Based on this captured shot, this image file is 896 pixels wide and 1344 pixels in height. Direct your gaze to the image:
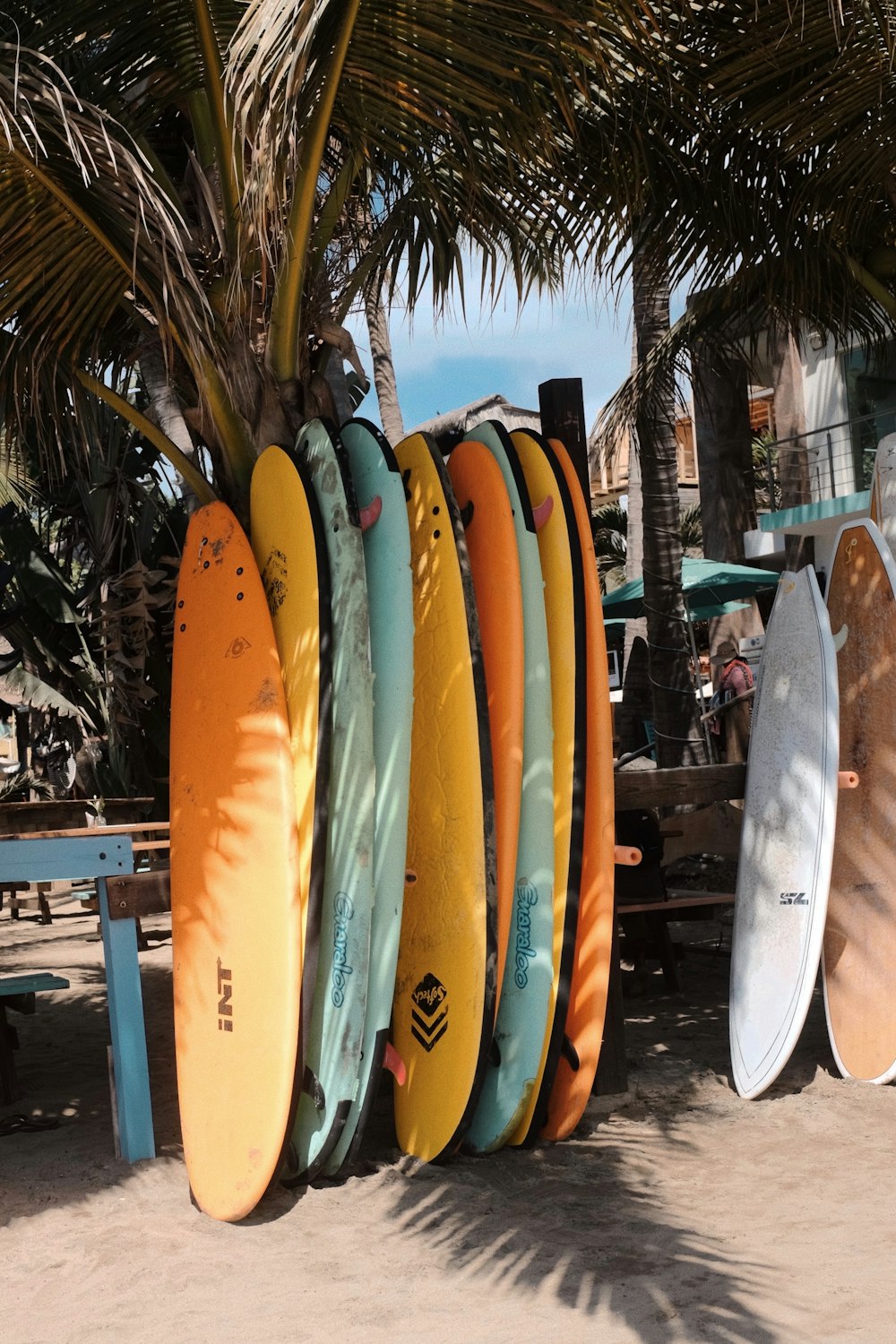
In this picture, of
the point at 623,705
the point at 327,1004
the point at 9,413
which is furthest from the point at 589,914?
the point at 623,705

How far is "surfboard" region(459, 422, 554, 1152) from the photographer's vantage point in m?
3.27

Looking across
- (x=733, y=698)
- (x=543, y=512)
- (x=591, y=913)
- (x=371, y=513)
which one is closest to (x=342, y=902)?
(x=591, y=913)

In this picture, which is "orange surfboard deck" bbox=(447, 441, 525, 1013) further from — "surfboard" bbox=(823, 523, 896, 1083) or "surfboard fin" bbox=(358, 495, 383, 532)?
"surfboard" bbox=(823, 523, 896, 1083)

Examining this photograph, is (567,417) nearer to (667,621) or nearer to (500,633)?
(500,633)

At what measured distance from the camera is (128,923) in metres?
3.35

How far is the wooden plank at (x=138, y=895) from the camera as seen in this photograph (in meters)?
3.33

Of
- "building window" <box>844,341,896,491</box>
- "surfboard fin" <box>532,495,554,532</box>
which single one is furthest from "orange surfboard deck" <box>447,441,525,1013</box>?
"building window" <box>844,341,896,491</box>

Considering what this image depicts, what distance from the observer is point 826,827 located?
12.3 ft

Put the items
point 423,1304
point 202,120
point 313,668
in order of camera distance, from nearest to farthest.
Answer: point 423,1304, point 313,668, point 202,120

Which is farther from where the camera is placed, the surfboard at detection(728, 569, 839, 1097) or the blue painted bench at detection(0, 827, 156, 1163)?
the surfboard at detection(728, 569, 839, 1097)

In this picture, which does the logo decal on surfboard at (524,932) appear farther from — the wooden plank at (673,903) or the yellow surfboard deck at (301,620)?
the wooden plank at (673,903)

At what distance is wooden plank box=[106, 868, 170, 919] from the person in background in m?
3.37

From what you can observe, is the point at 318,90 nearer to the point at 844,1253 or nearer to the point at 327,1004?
the point at 327,1004

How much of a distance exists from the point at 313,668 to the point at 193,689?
1.62 feet
